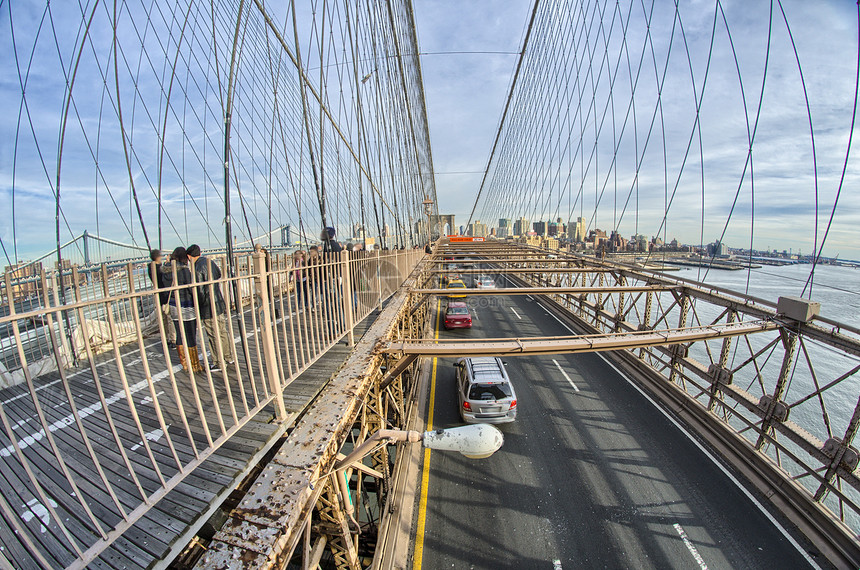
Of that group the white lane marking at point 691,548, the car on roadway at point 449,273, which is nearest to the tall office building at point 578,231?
the car on roadway at point 449,273

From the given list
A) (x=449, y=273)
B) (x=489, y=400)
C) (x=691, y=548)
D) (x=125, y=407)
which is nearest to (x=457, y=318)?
(x=449, y=273)

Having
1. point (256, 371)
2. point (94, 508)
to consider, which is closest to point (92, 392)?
point (256, 371)

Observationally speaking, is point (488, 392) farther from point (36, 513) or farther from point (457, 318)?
point (457, 318)

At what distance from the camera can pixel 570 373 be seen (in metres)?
11.5

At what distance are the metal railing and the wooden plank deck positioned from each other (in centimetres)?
1

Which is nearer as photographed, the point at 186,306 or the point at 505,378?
the point at 186,306

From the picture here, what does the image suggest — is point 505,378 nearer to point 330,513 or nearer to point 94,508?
point 330,513

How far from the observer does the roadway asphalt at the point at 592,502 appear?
5316mm

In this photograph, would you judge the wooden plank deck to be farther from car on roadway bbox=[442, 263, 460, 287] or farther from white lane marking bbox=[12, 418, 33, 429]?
car on roadway bbox=[442, 263, 460, 287]

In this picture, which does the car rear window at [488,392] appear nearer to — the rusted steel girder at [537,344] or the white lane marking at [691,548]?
the white lane marking at [691,548]

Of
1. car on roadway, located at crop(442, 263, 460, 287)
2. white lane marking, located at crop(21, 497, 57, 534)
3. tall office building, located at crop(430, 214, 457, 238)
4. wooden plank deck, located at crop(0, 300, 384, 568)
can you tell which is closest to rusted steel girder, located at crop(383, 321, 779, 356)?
wooden plank deck, located at crop(0, 300, 384, 568)

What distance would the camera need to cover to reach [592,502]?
6.32 m

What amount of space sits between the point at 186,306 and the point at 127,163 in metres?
3.23

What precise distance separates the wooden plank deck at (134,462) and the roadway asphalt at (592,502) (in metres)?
4.51
